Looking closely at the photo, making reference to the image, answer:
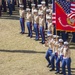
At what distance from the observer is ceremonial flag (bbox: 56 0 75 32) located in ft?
72.3

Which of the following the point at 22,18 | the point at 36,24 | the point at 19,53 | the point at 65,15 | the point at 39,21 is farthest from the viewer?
the point at 22,18

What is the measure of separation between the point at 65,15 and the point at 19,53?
127 inches

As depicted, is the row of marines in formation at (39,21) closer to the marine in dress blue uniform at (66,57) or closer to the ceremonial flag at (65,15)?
the ceremonial flag at (65,15)

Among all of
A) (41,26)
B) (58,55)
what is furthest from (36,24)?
(58,55)

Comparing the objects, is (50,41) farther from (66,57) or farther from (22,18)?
(22,18)

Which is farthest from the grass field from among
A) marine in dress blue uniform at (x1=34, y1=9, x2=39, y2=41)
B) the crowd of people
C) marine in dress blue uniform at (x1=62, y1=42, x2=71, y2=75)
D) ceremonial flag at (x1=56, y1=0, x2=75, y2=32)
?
ceremonial flag at (x1=56, y1=0, x2=75, y2=32)

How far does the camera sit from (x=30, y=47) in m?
23.7

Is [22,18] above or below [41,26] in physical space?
above

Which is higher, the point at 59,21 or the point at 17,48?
the point at 59,21

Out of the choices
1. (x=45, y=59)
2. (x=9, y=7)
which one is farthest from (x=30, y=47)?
(x=9, y=7)

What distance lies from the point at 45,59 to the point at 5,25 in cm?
700

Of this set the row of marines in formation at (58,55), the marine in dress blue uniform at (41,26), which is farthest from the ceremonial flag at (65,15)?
the row of marines in formation at (58,55)

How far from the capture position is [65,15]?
22.3 m

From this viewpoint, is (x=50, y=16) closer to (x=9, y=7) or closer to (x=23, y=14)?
(x=23, y=14)
